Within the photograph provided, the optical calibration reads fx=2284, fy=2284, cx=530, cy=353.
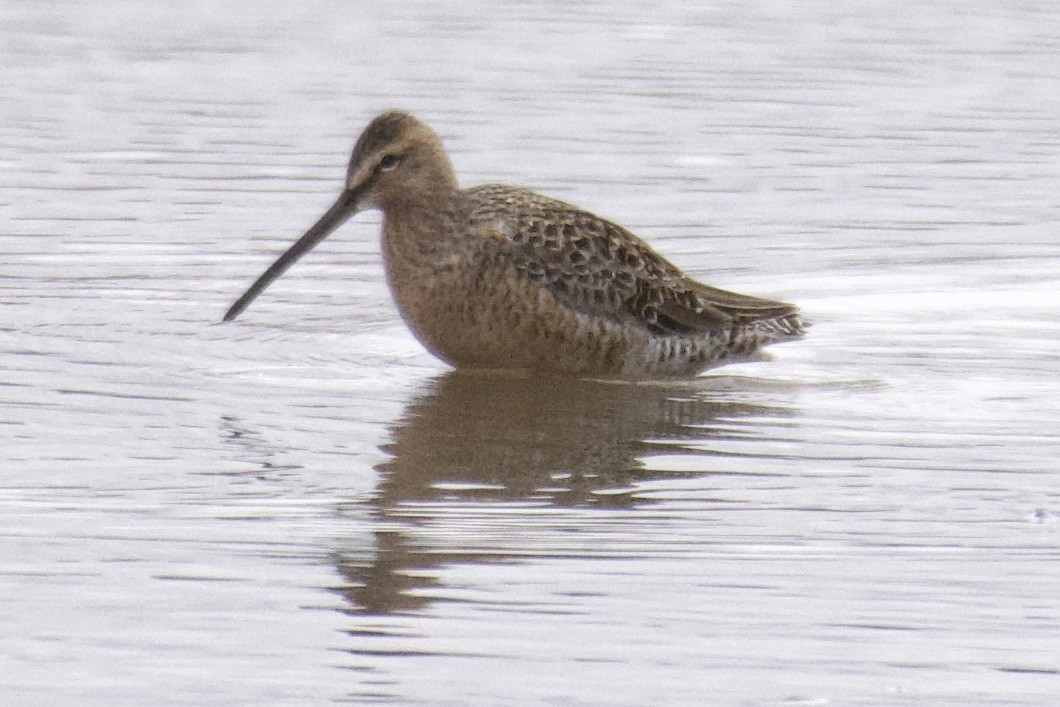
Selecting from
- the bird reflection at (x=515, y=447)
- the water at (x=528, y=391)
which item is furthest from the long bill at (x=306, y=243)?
the bird reflection at (x=515, y=447)

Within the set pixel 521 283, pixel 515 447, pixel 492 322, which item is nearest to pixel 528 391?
pixel 492 322

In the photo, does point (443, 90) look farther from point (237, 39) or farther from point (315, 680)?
point (315, 680)

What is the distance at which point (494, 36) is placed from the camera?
467 inches

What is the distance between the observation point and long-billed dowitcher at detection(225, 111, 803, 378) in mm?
6730

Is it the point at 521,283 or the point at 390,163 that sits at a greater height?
the point at 390,163

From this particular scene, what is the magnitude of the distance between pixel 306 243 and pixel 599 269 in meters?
0.91

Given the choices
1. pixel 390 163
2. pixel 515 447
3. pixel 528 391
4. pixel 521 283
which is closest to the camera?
pixel 515 447

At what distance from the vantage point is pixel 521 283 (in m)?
6.76

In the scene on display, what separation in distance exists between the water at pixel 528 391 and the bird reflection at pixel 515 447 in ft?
0.06

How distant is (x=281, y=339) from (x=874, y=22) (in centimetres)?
639

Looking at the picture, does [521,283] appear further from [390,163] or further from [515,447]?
[515,447]

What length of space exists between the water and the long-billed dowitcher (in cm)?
14

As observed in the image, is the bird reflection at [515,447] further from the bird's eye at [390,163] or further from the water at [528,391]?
the bird's eye at [390,163]

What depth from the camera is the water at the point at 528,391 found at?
4090 mm
